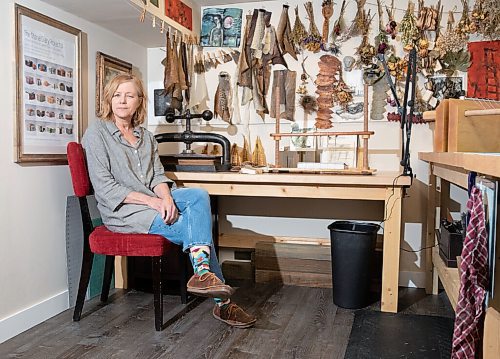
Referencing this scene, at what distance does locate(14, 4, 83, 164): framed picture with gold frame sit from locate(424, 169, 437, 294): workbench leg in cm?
216

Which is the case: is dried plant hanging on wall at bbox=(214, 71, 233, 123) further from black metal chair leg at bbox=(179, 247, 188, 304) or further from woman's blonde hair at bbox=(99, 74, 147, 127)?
black metal chair leg at bbox=(179, 247, 188, 304)

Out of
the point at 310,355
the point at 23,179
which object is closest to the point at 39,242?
the point at 23,179

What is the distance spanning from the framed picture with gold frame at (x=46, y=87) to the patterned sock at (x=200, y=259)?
3.05 ft

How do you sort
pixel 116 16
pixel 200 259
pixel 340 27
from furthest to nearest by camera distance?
pixel 340 27 → pixel 116 16 → pixel 200 259

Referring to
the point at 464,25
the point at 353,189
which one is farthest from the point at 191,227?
the point at 464,25

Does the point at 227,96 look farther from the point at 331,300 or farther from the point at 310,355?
the point at 310,355

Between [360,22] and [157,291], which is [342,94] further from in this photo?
[157,291]

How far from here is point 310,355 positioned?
83.8 inches

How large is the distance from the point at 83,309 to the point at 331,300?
1411 mm

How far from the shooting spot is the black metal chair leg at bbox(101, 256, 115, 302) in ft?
9.01

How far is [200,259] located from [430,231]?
158 centimetres

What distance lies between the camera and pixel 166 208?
238cm

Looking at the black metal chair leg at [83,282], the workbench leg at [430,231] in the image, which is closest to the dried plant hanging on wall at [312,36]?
the workbench leg at [430,231]

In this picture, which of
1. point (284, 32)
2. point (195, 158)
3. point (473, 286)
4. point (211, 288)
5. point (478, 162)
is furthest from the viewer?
point (284, 32)
